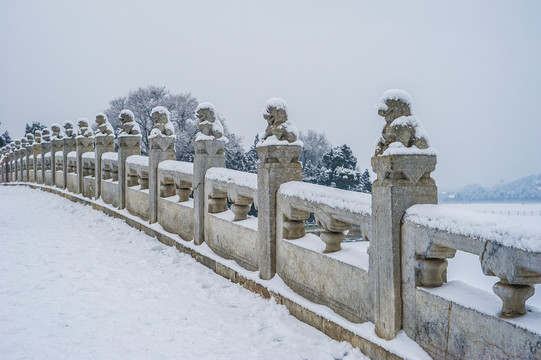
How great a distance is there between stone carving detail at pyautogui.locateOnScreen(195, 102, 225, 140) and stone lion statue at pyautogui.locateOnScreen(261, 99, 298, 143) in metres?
1.90

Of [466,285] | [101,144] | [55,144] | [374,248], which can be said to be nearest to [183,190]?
[374,248]

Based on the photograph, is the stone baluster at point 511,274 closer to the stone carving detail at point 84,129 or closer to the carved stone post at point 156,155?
the carved stone post at point 156,155

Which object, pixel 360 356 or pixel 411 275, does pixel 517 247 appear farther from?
pixel 360 356

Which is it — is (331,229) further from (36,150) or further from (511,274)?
(36,150)

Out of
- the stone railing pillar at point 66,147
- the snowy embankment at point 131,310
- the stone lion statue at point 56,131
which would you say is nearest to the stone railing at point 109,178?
the snowy embankment at point 131,310

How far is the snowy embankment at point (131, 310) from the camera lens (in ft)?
12.9

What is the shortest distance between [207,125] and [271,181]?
222cm

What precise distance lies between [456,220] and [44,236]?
24.4 ft

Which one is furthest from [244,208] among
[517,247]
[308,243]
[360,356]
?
[517,247]

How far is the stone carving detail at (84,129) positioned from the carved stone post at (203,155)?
8.38m

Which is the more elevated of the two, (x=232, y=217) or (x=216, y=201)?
(x=216, y=201)

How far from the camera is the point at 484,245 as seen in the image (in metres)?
2.78

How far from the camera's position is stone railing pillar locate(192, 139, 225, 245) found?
6.90m

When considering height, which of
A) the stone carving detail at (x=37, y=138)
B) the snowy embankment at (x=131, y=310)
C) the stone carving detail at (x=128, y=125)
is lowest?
the snowy embankment at (x=131, y=310)
